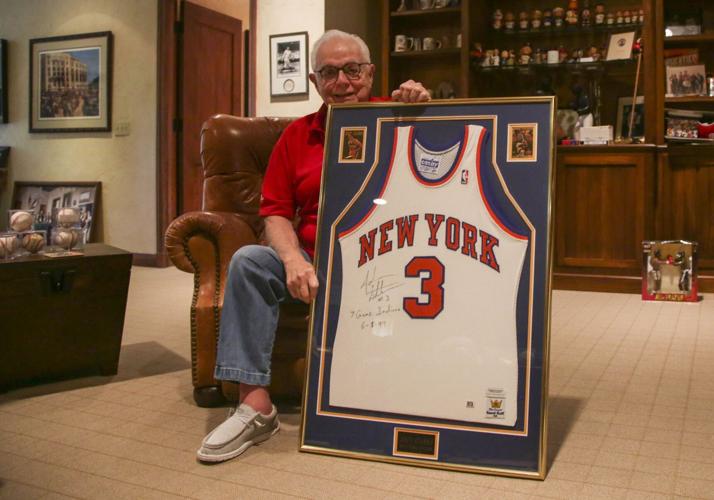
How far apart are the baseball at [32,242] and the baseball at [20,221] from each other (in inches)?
1.9

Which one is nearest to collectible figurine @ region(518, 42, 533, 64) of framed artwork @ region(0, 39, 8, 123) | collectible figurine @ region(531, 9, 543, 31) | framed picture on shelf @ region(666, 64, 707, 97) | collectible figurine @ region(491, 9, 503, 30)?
collectible figurine @ region(531, 9, 543, 31)

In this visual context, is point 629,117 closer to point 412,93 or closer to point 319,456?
point 412,93

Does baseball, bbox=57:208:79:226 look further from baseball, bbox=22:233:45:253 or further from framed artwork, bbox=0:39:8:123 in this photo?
framed artwork, bbox=0:39:8:123

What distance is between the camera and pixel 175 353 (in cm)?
281

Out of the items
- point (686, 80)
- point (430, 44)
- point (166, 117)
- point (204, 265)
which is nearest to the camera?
point (204, 265)

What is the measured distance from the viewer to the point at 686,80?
4445 millimetres

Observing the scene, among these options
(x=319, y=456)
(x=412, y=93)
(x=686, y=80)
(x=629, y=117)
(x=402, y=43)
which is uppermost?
(x=402, y=43)

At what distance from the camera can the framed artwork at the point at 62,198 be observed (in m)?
5.75

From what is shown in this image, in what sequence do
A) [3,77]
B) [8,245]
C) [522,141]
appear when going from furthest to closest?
[3,77] < [8,245] < [522,141]

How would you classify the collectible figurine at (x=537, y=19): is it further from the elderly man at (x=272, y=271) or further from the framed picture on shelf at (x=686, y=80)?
the elderly man at (x=272, y=271)

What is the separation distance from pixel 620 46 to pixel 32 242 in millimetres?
3765

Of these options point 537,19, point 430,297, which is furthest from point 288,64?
point 430,297

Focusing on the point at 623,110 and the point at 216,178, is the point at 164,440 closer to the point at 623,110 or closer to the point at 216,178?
the point at 216,178

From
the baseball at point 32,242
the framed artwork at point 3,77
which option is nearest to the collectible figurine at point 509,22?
the baseball at point 32,242
